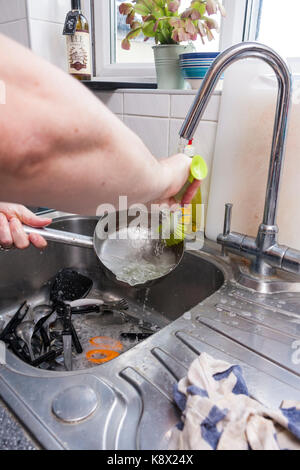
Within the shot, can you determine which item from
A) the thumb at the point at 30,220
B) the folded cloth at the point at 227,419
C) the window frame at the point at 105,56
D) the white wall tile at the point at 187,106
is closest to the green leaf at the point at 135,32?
the window frame at the point at 105,56

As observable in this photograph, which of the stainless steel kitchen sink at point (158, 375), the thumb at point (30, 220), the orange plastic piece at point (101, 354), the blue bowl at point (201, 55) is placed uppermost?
the blue bowl at point (201, 55)

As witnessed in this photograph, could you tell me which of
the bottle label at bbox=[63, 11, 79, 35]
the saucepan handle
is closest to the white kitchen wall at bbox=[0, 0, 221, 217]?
the bottle label at bbox=[63, 11, 79, 35]

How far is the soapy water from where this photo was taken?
2.18ft

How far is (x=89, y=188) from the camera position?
1.05 ft

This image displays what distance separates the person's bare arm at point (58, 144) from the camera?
24 centimetres

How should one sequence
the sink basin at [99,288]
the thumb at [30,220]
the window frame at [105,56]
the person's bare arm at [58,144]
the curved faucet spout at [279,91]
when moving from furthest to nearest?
the window frame at [105,56]
the sink basin at [99,288]
the thumb at [30,220]
the curved faucet spout at [279,91]
the person's bare arm at [58,144]

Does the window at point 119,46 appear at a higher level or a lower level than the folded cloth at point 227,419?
higher

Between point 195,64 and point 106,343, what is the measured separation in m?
0.64

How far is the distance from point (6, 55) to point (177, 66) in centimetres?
75

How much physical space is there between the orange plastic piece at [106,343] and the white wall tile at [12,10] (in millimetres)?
927

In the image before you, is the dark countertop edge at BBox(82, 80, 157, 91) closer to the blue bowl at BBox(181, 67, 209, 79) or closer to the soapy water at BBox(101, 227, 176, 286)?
the blue bowl at BBox(181, 67, 209, 79)

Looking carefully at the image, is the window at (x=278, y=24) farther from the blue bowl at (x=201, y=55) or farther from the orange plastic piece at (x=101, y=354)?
the orange plastic piece at (x=101, y=354)
